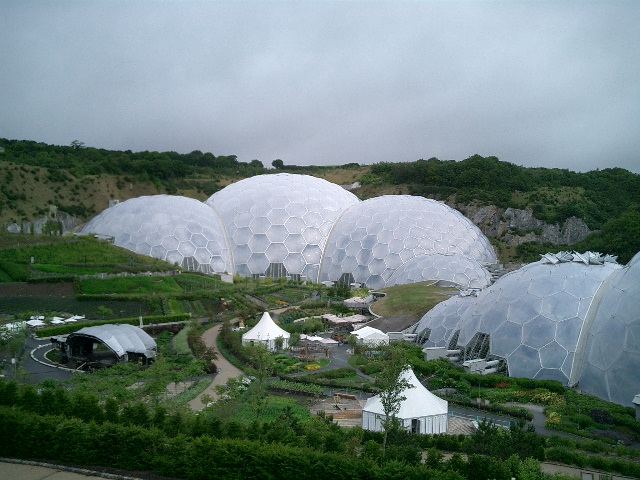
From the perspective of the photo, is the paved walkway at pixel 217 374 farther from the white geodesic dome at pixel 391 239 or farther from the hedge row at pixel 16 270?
the white geodesic dome at pixel 391 239

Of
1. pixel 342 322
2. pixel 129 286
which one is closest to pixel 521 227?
pixel 342 322

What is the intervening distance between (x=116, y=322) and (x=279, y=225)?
64.9 ft

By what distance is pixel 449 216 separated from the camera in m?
47.4

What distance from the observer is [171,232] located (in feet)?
151

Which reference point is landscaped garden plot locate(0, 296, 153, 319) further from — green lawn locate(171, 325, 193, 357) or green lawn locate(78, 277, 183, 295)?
green lawn locate(171, 325, 193, 357)

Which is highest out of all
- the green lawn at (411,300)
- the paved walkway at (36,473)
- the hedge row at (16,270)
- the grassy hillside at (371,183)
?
the grassy hillside at (371,183)

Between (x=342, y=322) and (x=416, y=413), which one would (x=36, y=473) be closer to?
(x=416, y=413)

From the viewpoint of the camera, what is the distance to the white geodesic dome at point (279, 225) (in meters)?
45.7

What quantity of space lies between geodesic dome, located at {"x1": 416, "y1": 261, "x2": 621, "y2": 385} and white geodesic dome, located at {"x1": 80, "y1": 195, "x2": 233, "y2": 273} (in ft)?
76.0

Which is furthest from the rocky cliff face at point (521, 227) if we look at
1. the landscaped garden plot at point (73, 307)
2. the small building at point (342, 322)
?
the landscaped garden plot at point (73, 307)

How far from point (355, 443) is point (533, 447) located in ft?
12.8

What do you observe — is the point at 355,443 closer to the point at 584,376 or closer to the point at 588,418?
the point at 588,418

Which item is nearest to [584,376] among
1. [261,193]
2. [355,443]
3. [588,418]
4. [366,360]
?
[588,418]

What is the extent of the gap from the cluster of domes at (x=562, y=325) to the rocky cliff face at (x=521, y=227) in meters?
35.7
